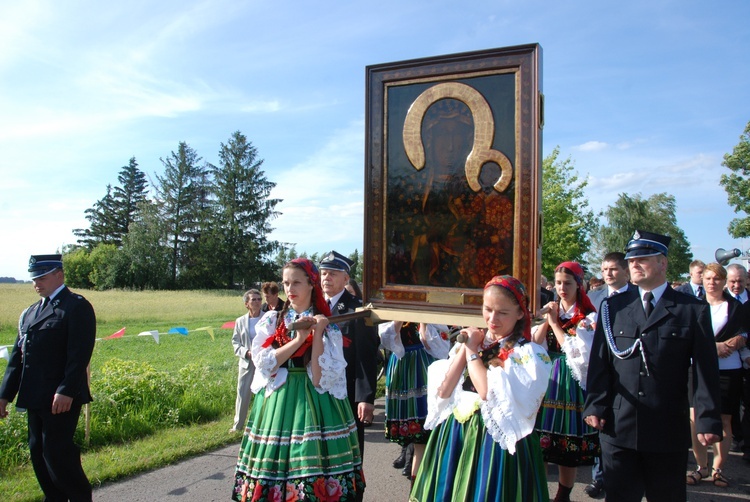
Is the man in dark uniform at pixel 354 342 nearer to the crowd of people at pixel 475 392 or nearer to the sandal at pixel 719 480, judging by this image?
the crowd of people at pixel 475 392

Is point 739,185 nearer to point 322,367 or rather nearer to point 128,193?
point 322,367

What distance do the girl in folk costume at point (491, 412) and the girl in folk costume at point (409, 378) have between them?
1.80 meters

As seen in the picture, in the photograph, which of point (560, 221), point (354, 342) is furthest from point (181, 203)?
point (354, 342)

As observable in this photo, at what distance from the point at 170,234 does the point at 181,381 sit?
46.6m

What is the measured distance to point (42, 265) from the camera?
4.37 metres

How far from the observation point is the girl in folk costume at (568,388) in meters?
4.61

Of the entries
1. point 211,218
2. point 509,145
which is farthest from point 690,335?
point 211,218

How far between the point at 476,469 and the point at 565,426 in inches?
85.2

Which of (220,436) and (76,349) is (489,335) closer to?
(76,349)

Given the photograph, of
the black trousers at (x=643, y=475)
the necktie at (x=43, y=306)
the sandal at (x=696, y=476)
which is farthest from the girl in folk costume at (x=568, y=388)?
the necktie at (x=43, y=306)

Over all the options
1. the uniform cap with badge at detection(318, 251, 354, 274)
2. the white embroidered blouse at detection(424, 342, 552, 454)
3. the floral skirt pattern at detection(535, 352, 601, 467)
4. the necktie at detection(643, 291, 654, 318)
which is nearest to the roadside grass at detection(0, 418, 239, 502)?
the uniform cap with badge at detection(318, 251, 354, 274)

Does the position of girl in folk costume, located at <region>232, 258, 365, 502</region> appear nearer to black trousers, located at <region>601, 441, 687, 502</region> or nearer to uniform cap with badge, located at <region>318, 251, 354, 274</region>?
uniform cap with badge, located at <region>318, 251, 354, 274</region>

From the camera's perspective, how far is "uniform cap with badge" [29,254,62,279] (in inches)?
171

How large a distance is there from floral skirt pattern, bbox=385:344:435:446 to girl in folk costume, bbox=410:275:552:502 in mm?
1979
